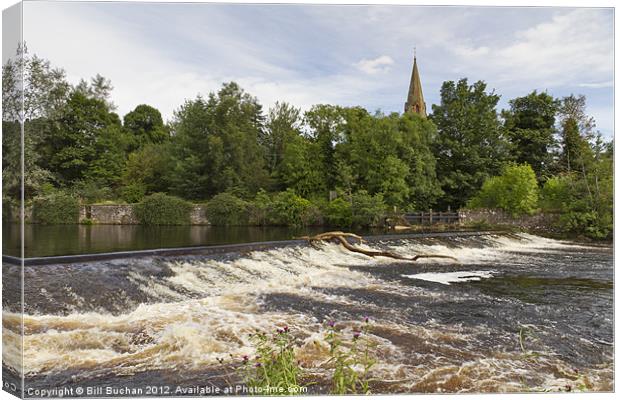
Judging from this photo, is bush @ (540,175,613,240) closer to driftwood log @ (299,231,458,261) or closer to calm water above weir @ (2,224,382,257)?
driftwood log @ (299,231,458,261)

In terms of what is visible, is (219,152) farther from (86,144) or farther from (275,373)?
(275,373)

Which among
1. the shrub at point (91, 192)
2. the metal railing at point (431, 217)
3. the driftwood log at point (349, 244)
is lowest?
the driftwood log at point (349, 244)

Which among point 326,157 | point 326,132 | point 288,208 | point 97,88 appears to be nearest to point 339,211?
point 288,208

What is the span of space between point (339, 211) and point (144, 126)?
381cm

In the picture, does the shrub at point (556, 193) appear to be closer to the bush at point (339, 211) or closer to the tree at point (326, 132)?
the bush at point (339, 211)

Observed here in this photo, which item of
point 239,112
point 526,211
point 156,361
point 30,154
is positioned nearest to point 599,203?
point 526,211

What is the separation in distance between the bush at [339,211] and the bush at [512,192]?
2.13 m

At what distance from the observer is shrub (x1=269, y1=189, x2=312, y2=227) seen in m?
7.68

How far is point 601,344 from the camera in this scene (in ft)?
15.7

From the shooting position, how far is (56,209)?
17.1ft

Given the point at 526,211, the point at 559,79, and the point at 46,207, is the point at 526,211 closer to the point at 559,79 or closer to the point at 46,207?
the point at 559,79

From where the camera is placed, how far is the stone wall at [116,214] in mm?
5859

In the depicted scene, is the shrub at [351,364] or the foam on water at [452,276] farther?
the foam on water at [452,276]

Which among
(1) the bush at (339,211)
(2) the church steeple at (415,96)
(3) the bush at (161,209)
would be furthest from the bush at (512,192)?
(3) the bush at (161,209)
